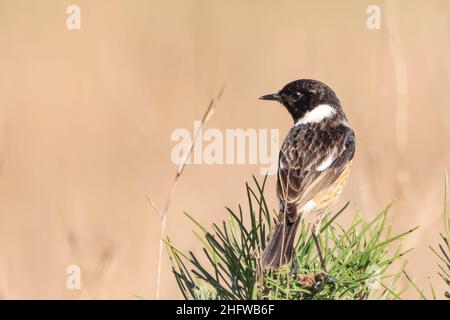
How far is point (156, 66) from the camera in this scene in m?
13.8

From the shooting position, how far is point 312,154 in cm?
512

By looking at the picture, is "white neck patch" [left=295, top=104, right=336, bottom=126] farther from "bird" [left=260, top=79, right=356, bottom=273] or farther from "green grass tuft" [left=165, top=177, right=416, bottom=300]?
"green grass tuft" [left=165, top=177, right=416, bottom=300]

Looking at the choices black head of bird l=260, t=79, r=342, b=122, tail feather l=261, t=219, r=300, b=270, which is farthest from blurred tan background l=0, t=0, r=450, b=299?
tail feather l=261, t=219, r=300, b=270

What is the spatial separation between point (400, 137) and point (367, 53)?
26.8ft

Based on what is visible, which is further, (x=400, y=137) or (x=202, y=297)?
(x=400, y=137)

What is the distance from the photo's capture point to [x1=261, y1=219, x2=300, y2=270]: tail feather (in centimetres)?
313

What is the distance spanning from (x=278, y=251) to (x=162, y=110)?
825cm

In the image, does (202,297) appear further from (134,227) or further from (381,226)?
(134,227)

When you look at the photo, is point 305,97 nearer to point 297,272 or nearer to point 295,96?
point 295,96

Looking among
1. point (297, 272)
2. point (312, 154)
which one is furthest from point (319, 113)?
point (297, 272)

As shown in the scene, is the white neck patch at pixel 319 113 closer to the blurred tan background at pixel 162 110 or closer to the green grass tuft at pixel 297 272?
the blurred tan background at pixel 162 110

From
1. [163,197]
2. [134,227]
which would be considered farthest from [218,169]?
[134,227]

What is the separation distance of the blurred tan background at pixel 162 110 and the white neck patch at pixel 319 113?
260 millimetres
